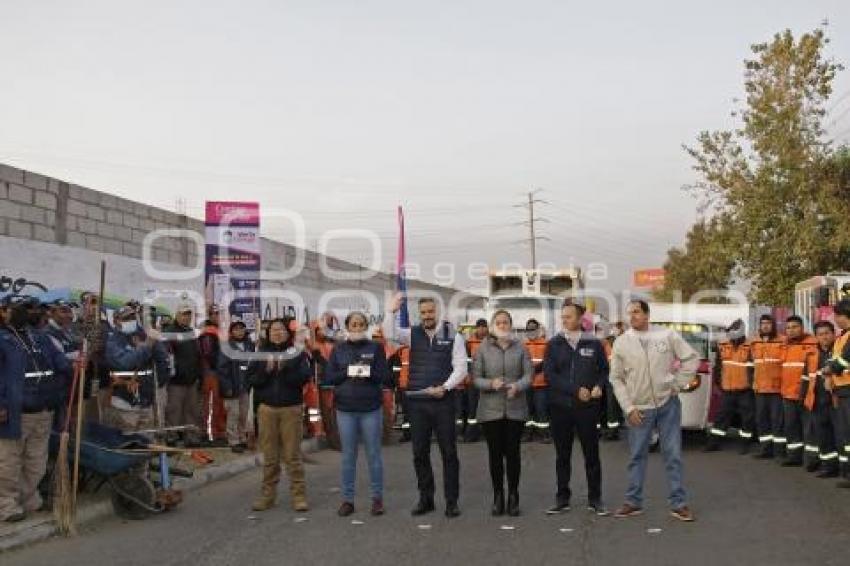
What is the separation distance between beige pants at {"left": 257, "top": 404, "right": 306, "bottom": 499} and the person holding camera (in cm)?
48

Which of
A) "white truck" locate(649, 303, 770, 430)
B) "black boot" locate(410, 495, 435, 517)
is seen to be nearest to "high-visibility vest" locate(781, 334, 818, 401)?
"white truck" locate(649, 303, 770, 430)

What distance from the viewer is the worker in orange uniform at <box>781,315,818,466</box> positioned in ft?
38.1

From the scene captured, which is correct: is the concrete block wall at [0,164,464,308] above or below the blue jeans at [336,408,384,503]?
above

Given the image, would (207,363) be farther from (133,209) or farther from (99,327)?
(133,209)

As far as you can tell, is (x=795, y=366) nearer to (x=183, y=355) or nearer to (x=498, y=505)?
(x=498, y=505)

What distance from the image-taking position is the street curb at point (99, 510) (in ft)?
24.9

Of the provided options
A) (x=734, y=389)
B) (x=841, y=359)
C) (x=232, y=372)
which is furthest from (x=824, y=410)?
(x=232, y=372)

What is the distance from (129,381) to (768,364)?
305 inches

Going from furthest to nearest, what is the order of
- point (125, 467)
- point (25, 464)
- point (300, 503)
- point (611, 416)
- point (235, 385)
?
point (611, 416)
point (235, 385)
point (300, 503)
point (125, 467)
point (25, 464)

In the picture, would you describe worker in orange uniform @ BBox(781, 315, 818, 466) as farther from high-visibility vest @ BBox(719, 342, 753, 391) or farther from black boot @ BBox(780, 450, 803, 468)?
high-visibility vest @ BBox(719, 342, 753, 391)

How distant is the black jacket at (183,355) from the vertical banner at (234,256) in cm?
335

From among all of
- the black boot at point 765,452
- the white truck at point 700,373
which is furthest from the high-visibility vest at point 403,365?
the black boot at point 765,452

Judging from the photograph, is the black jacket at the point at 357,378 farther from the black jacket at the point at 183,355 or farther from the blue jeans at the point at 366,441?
the black jacket at the point at 183,355

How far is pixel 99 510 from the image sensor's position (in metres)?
8.70
